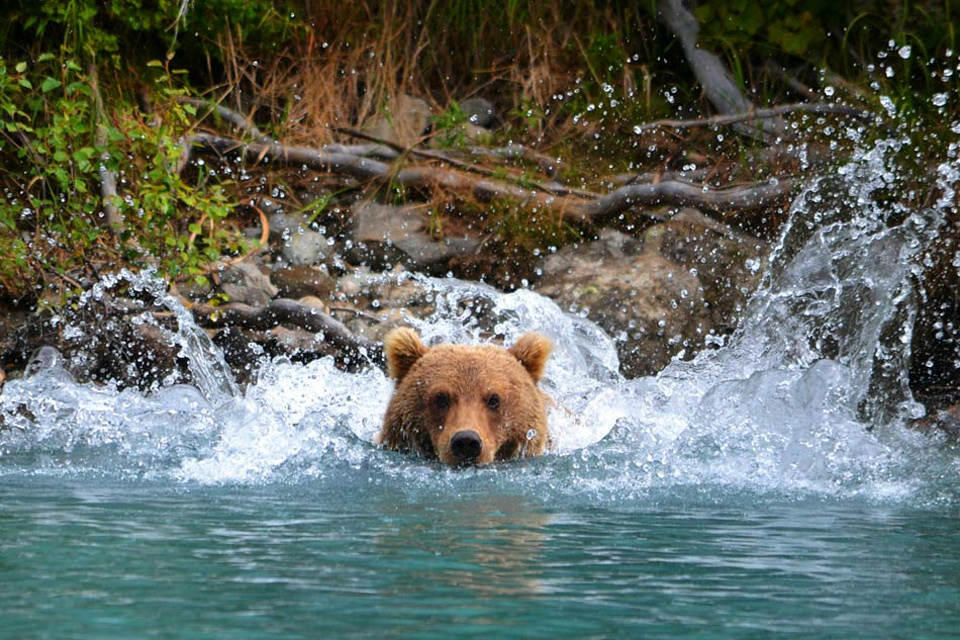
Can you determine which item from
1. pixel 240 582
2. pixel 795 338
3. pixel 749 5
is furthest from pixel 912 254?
Result: pixel 240 582

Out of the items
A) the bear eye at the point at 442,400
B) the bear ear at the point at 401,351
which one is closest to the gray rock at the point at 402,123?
the bear ear at the point at 401,351

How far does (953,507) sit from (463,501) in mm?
1734

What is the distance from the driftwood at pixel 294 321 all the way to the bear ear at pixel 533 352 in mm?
1484

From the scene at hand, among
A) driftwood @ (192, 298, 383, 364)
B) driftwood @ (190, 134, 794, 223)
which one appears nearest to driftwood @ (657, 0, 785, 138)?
driftwood @ (190, 134, 794, 223)

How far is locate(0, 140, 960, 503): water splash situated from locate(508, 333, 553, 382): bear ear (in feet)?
1.12

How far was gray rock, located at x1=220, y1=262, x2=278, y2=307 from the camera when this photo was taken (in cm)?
820

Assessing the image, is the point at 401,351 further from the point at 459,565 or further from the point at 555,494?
the point at 459,565

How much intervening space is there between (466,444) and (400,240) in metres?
3.66

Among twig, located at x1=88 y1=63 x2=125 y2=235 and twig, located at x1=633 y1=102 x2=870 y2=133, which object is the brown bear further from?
twig, located at x1=633 y1=102 x2=870 y2=133

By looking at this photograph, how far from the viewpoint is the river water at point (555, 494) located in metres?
2.97

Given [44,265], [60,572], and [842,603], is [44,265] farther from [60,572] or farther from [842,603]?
[842,603]

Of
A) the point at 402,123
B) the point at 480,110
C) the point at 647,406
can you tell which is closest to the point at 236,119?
the point at 402,123

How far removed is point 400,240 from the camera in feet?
29.1

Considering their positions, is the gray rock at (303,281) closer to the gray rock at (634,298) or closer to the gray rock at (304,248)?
the gray rock at (304,248)
